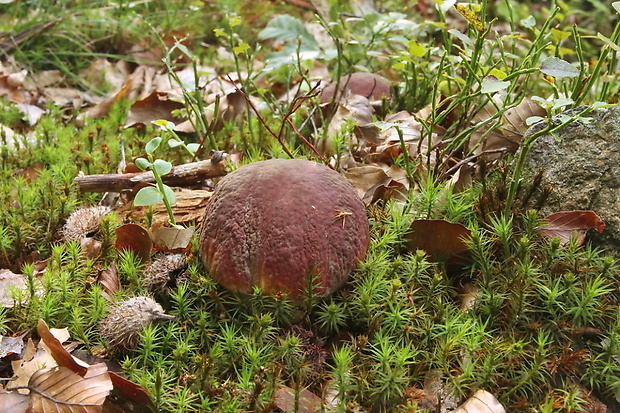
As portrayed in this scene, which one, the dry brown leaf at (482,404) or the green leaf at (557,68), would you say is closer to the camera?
the dry brown leaf at (482,404)

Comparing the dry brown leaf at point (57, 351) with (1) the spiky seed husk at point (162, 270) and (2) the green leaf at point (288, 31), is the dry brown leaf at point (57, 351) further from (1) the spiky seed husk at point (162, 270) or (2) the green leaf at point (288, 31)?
(2) the green leaf at point (288, 31)

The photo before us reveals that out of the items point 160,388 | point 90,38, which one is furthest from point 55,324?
point 90,38

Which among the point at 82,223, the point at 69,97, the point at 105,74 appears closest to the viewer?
the point at 82,223

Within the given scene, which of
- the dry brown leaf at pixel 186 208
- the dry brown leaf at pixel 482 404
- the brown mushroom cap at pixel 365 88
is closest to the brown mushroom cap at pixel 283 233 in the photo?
the dry brown leaf at pixel 186 208

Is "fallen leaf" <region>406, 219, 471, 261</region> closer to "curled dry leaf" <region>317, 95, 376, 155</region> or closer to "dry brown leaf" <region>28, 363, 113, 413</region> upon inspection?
"curled dry leaf" <region>317, 95, 376, 155</region>

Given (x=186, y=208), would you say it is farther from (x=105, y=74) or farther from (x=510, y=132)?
(x=105, y=74)

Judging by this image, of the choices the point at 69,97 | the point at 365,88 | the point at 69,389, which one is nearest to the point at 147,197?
the point at 69,389
